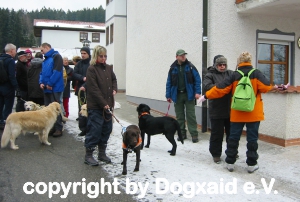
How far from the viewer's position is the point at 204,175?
488 cm

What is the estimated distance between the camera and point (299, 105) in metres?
6.57

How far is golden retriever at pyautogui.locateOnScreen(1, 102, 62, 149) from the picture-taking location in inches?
240

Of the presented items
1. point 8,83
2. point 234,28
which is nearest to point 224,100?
point 234,28

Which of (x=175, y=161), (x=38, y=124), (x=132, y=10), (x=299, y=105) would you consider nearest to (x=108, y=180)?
(x=175, y=161)

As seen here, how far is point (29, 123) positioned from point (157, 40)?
6570 mm

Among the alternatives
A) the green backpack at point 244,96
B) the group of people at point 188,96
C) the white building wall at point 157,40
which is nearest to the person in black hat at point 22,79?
the group of people at point 188,96

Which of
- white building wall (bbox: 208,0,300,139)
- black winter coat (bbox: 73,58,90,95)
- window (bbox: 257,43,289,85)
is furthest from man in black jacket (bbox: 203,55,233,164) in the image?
window (bbox: 257,43,289,85)

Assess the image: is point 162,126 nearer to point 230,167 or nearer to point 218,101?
point 218,101

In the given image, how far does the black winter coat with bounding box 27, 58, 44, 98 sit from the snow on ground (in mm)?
2520

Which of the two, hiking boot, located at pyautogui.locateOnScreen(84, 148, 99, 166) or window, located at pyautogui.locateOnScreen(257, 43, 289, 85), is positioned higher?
window, located at pyautogui.locateOnScreen(257, 43, 289, 85)

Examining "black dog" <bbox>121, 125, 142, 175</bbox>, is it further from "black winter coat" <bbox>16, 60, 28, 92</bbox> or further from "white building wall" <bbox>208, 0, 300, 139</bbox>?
"black winter coat" <bbox>16, 60, 28, 92</bbox>

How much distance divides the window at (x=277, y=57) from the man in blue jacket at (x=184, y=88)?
2.79 m

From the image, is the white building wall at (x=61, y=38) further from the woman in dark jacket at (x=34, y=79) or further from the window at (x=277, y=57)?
the woman in dark jacket at (x=34, y=79)

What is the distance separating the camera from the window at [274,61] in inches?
348
